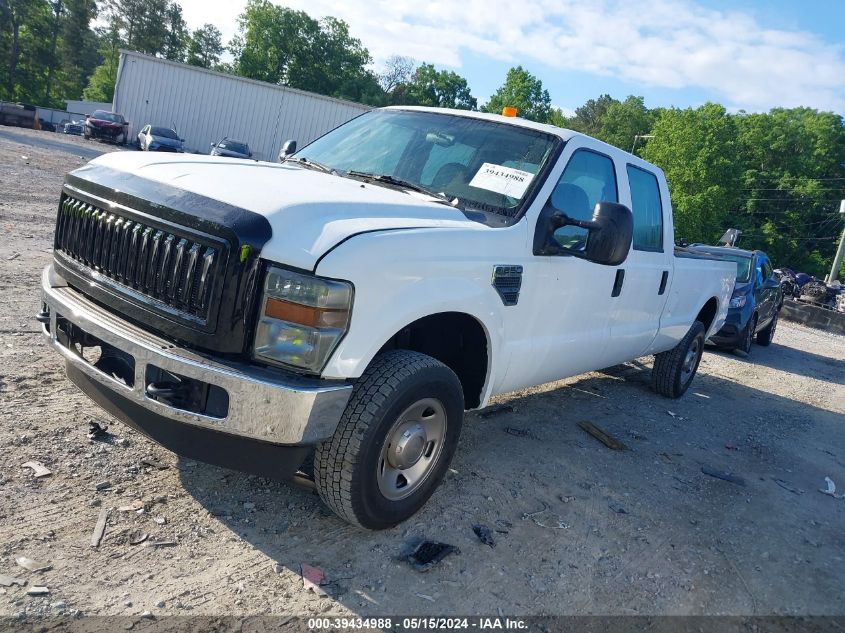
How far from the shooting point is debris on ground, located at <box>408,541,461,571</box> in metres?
2.92

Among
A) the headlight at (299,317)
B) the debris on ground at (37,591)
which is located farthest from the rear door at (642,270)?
the debris on ground at (37,591)

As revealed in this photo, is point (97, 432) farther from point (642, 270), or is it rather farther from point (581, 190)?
point (642, 270)

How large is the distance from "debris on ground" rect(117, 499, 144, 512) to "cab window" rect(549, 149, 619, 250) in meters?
2.53

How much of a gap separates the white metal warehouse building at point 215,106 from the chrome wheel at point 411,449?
106ft

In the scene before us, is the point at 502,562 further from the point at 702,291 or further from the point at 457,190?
the point at 702,291

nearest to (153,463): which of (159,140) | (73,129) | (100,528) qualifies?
(100,528)

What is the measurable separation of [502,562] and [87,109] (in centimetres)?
6780

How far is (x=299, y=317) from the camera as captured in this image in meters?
2.47

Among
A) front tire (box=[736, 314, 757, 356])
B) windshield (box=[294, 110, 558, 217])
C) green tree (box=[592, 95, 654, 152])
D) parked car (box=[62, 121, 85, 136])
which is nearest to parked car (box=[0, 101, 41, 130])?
parked car (box=[62, 121, 85, 136])

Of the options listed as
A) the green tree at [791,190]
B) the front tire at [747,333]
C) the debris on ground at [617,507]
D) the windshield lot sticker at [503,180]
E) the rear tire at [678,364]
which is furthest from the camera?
the green tree at [791,190]

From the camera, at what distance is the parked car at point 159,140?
2764 centimetres

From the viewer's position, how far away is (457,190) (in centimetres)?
370

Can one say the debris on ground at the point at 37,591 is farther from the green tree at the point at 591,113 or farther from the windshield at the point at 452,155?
the green tree at the point at 591,113

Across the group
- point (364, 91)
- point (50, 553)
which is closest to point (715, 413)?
point (50, 553)
